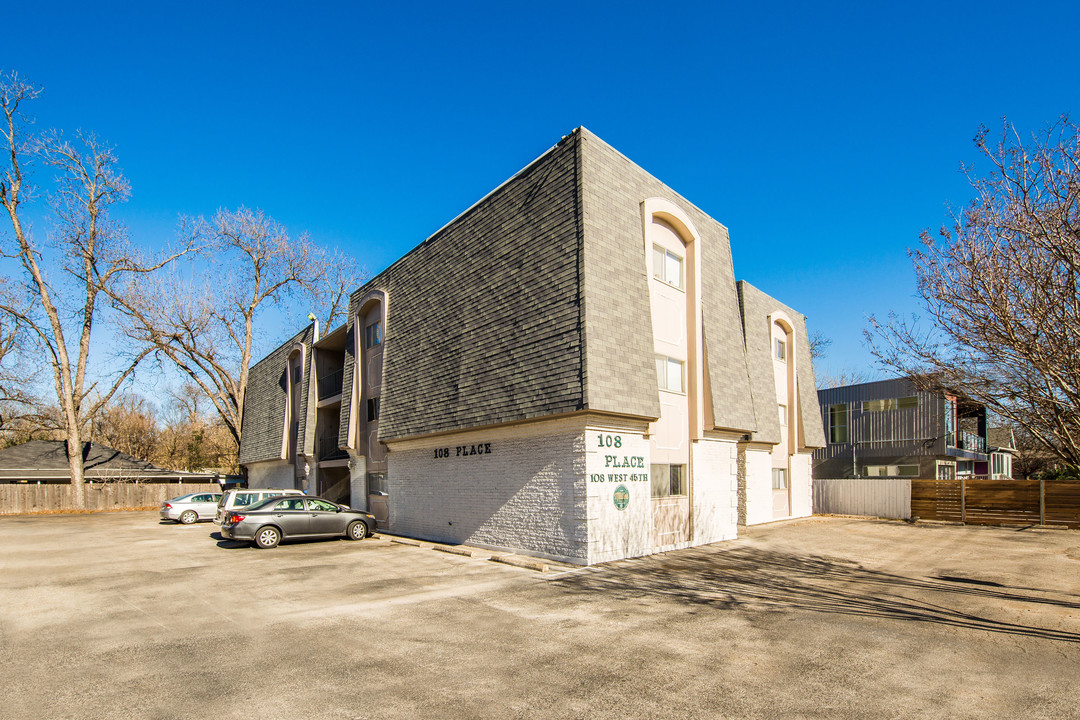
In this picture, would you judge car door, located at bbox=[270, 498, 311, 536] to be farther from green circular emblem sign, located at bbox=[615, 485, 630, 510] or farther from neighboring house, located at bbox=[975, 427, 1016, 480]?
neighboring house, located at bbox=[975, 427, 1016, 480]

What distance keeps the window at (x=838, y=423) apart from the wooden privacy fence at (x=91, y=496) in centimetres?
4229

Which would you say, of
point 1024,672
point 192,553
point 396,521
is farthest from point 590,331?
point 192,553

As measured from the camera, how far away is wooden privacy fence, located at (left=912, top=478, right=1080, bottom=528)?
23250 millimetres

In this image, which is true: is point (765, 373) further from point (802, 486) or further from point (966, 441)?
point (966, 441)

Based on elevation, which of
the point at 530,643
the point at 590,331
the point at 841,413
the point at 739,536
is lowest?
the point at 739,536

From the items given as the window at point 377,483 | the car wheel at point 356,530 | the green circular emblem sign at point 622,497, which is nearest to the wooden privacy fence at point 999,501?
the green circular emblem sign at point 622,497

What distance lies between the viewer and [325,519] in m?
19.4

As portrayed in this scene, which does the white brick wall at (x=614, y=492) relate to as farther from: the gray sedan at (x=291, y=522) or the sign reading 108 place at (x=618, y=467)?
the gray sedan at (x=291, y=522)

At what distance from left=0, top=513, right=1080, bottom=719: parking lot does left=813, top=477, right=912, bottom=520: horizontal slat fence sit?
12.3m

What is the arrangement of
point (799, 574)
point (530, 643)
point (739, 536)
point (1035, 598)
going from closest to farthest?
point (530, 643) < point (1035, 598) < point (799, 574) < point (739, 536)

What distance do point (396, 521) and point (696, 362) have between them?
39.4 feet

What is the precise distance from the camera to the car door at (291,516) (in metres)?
18.5

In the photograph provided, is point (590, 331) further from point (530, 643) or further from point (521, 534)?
point (530, 643)

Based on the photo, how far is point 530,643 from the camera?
8.06 metres
